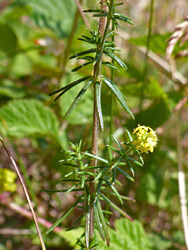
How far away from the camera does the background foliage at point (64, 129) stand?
1.41m

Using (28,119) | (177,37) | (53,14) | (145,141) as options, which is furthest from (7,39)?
(145,141)

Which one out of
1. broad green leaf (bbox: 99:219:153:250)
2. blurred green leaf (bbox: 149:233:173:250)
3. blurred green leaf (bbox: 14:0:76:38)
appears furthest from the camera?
blurred green leaf (bbox: 14:0:76:38)

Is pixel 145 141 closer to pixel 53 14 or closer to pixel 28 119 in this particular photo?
pixel 28 119

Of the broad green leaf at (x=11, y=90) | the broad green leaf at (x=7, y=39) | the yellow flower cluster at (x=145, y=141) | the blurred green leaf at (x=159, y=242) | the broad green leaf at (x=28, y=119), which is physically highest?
the broad green leaf at (x=7, y=39)

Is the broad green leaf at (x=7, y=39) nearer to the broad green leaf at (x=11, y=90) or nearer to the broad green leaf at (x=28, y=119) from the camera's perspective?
the broad green leaf at (x=11, y=90)

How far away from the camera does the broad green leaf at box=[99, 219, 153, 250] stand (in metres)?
1.14

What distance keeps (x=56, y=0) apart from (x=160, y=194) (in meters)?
1.21

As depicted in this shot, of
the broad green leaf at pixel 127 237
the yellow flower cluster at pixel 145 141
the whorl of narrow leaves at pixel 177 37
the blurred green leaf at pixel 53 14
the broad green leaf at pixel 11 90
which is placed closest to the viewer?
the yellow flower cluster at pixel 145 141

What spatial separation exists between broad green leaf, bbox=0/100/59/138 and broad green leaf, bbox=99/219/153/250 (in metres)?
0.46

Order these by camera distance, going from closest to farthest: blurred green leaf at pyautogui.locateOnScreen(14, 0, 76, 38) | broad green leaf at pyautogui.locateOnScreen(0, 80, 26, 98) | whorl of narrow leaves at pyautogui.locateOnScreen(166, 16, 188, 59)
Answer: whorl of narrow leaves at pyautogui.locateOnScreen(166, 16, 188, 59)
broad green leaf at pyautogui.locateOnScreen(0, 80, 26, 98)
blurred green leaf at pyautogui.locateOnScreen(14, 0, 76, 38)

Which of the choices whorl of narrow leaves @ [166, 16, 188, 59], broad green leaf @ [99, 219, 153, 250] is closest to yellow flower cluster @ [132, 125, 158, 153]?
whorl of narrow leaves @ [166, 16, 188, 59]

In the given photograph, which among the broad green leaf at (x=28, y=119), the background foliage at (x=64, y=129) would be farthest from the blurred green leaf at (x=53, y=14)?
the broad green leaf at (x=28, y=119)

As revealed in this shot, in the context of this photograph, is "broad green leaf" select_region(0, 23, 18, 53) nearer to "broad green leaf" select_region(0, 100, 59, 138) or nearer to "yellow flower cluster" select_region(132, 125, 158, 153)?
"broad green leaf" select_region(0, 100, 59, 138)

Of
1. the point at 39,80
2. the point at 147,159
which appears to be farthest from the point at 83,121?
the point at 39,80
